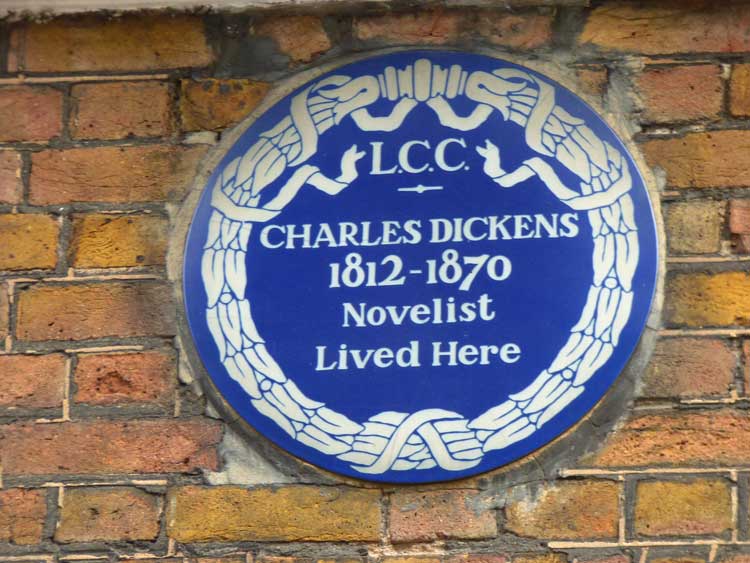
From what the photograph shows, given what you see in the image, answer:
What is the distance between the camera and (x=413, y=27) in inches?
83.6

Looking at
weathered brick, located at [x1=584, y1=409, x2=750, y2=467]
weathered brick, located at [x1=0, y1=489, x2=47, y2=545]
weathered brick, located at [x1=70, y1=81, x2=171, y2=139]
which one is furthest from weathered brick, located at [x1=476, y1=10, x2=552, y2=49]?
weathered brick, located at [x1=0, y1=489, x2=47, y2=545]

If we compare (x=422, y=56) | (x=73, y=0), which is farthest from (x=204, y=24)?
(x=422, y=56)

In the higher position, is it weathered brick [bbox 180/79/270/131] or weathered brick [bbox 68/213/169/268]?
weathered brick [bbox 180/79/270/131]

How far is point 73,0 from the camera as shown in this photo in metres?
2.13

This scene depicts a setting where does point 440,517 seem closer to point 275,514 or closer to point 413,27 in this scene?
point 275,514

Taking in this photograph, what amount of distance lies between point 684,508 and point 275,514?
1.92 ft

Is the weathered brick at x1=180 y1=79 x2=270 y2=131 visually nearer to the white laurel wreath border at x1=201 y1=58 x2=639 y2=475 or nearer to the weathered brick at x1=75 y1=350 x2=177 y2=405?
the white laurel wreath border at x1=201 y1=58 x2=639 y2=475

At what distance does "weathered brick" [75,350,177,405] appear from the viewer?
2010 millimetres

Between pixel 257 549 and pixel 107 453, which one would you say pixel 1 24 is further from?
pixel 257 549

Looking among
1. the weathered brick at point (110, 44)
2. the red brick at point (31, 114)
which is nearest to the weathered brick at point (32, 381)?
the red brick at point (31, 114)

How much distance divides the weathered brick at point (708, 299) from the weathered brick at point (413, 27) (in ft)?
1.72

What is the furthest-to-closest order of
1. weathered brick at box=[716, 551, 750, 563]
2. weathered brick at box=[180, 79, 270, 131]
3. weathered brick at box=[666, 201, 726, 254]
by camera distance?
weathered brick at box=[180, 79, 270, 131] → weathered brick at box=[666, 201, 726, 254] → weathered brick at box=[716, 551, 750, 563]

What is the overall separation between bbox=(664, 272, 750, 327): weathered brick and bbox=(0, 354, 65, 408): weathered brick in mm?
915

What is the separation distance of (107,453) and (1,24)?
2.36 feet
